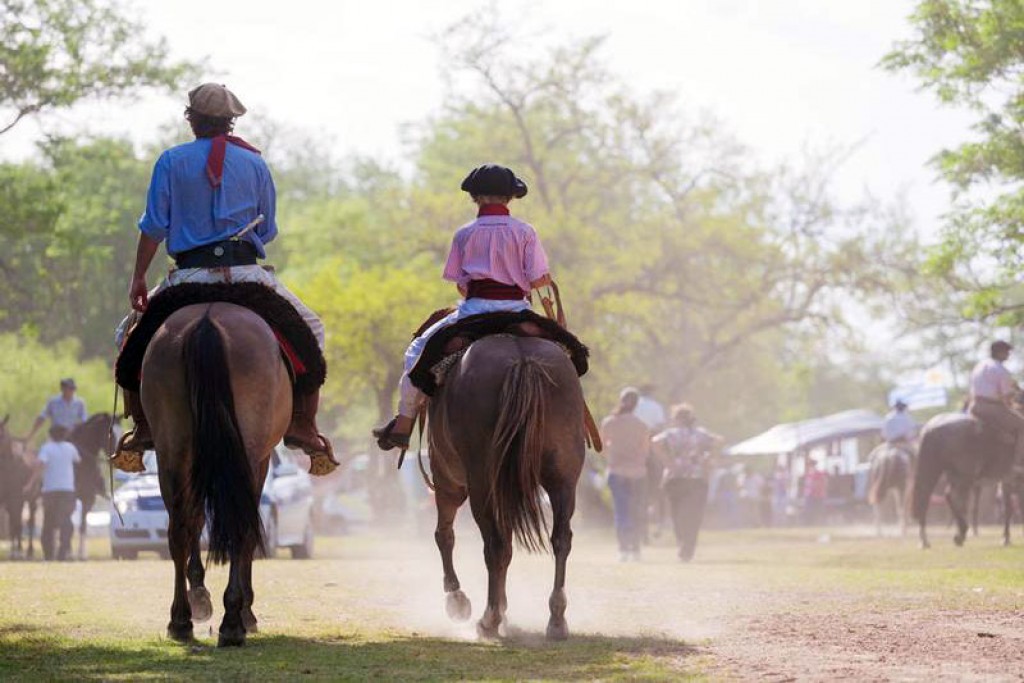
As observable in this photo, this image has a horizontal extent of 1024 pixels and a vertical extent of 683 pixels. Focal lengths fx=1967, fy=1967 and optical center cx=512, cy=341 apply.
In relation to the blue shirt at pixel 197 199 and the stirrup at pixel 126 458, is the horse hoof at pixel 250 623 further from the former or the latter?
the blue shirt at pixel 197 199

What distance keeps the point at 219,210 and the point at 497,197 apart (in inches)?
71.9

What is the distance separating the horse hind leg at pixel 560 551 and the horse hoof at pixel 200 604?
1.83 metres

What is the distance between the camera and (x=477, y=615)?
44.7 feet

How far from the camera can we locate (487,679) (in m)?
8.52

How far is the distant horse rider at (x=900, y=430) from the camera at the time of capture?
114 feet

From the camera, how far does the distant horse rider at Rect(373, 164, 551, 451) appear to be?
11320 mm

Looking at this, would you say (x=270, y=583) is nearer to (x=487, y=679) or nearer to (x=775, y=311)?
(x=487, y=679)

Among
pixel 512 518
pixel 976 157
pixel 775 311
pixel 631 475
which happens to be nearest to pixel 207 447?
pixel 512 518

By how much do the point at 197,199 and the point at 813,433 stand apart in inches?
1908

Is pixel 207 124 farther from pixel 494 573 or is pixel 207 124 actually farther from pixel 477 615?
pixel 477 615

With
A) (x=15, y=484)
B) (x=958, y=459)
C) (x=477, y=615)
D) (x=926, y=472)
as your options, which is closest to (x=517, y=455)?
(x=477, y=615)

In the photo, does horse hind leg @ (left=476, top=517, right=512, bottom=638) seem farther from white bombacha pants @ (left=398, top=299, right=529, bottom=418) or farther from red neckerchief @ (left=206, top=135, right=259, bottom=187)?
red neckerchief @ (left=206, top=135, right=259, bottom=187)

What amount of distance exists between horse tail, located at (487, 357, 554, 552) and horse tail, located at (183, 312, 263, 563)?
1.47 metres

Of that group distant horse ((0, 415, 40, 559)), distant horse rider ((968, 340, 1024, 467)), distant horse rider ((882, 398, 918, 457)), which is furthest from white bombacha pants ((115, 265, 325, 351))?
distant horse rider ((882, 398, 918, 457))
